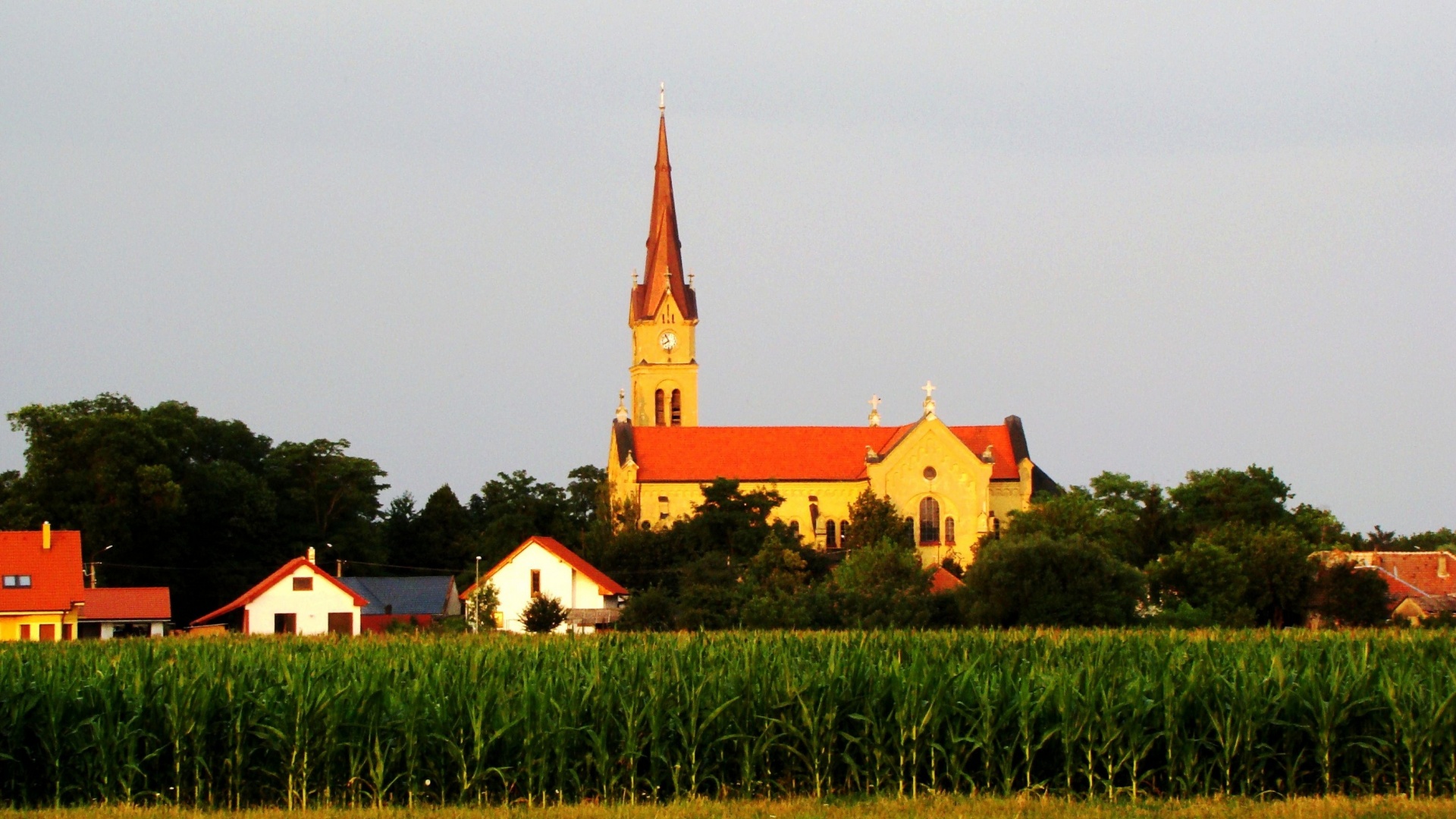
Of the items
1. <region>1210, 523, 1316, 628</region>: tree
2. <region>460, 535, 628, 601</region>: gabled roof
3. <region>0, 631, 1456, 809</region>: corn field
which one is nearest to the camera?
<region>0, 631, 1456, 809</region>: corn field

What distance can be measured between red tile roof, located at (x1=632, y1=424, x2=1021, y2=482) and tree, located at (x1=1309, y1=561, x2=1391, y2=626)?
38.4 m

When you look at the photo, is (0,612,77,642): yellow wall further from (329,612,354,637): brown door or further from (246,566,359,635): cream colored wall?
(329,612,354,637): brown door

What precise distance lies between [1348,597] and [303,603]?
37.6 meters

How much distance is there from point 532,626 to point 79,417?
3597 cm

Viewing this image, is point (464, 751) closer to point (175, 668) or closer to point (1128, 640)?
point (175, 668)

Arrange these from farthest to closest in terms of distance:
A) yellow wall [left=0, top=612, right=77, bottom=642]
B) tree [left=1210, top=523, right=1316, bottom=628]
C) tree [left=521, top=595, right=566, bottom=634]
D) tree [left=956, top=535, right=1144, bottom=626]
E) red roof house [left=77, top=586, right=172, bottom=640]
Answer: red roof house [left=77, top=586, right=172, bottom=640], tree [left=1210, top=523, right=1316, bottom=628], yellow wall [left=0, top=612, right=77, bottom=642], tree [left=521, top=595, right=566, bottom=634], tree [left=956, top=535, right=1144, bottom=626]

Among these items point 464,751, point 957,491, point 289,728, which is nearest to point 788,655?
point 464,751

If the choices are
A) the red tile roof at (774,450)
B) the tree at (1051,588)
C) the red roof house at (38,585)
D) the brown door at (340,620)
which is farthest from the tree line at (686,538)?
the red roof house at (38,585)

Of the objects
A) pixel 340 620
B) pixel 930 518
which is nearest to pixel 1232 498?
pixel 930 518

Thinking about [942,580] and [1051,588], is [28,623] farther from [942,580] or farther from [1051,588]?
[942,580]

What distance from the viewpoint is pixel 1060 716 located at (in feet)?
67.7

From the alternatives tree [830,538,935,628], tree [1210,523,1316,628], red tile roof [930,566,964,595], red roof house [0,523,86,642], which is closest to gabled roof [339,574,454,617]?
red roof house [0,523,86,642]

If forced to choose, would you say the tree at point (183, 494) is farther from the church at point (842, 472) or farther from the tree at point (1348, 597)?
the tree at point (1348, 597)

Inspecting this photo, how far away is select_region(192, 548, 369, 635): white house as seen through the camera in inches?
2542
